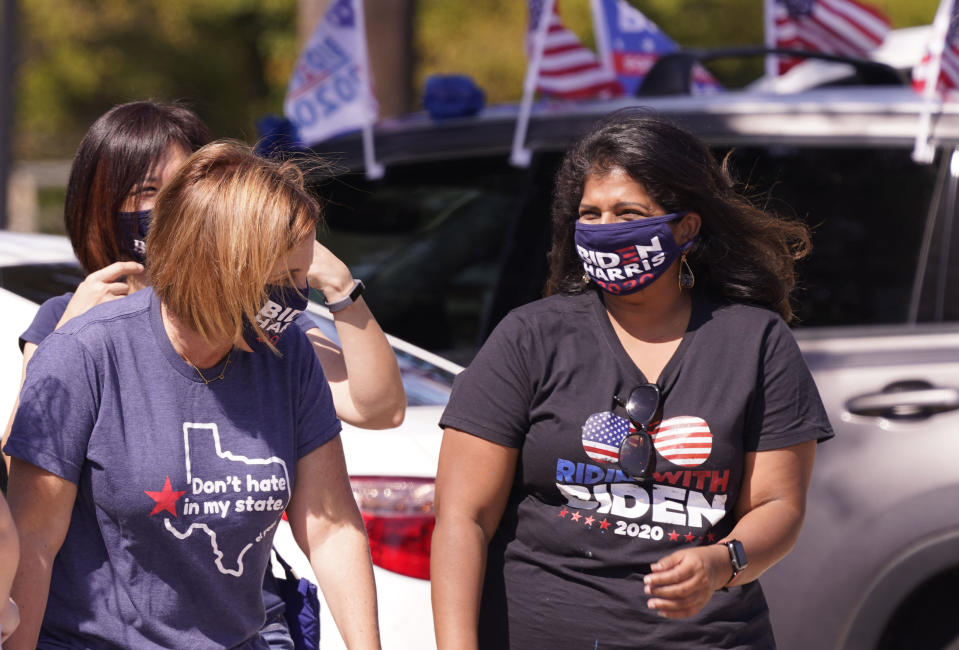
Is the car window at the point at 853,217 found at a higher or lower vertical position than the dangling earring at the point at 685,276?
lower

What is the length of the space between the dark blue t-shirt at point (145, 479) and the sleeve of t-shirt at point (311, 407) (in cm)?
11

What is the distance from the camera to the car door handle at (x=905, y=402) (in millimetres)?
3623

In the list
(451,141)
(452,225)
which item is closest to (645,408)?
(451,141)

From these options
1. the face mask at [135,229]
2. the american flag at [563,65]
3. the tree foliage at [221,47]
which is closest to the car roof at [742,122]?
the american flag at [563,65]

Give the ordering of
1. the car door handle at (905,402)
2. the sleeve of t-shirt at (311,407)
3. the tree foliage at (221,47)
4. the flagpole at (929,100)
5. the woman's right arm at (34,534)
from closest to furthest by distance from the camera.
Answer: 1. the woman's right arm at (34,534)
2. the sleeve of t-shirt at (311,407)
3. the car door handle at (905,402)
4. the flagpole at (929,100)
5. the tree foliage at (221,47)

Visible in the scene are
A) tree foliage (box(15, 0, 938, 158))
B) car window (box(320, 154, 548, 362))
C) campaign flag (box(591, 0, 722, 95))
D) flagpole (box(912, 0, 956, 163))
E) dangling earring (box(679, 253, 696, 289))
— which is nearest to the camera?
dangling earring (box(679, 253, 696, 289))

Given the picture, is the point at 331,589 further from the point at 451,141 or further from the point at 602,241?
the point at 451,141

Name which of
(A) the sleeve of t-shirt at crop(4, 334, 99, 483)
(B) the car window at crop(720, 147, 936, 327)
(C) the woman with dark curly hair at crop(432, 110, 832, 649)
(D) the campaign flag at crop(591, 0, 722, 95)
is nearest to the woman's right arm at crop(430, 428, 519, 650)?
(C) the woman with dark curly hair at crop(432, 110, 832, 649)

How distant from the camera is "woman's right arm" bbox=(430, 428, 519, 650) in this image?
2.34 meters

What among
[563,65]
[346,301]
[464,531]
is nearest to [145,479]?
[464,531]

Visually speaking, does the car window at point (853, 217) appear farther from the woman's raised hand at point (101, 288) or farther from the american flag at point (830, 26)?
the woman's raised hand at point (101, 288)

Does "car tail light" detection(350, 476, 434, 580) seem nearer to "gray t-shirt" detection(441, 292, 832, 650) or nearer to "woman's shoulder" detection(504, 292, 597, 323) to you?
"gray t-shirt" detection(441, 292, 832, 650)

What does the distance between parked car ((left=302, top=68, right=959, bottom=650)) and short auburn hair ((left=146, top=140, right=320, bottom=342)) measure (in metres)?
0.87

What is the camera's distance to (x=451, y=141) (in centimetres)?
455
